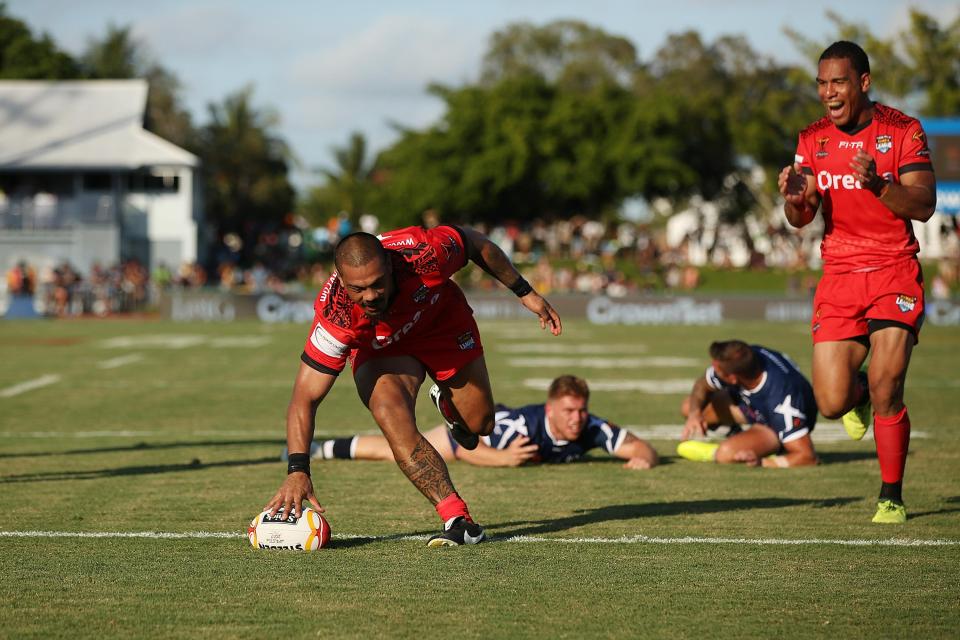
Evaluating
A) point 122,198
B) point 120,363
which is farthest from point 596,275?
point 120,363

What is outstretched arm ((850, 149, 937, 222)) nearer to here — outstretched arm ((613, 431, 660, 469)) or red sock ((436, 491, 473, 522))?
red sock ((436, 491, 473, 522))

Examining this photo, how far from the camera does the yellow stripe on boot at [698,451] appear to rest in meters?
9.41

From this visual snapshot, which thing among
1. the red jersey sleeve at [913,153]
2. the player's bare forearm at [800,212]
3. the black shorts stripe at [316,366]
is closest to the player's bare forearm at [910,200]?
the red jersey sleeve at [913,153]

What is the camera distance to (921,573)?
554 cm

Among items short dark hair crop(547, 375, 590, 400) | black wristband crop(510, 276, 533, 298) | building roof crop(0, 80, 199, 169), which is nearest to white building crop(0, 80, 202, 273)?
building roof crop(0, 80, 199, 169)

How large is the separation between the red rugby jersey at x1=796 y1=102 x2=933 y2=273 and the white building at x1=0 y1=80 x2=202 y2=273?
4594 cm

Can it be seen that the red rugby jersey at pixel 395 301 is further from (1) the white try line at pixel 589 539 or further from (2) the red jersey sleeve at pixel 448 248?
(1) the white try line at pixel 589 539

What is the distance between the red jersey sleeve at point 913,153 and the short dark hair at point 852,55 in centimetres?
41

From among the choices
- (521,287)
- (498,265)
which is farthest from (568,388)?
(498,265)

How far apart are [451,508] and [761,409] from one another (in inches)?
148

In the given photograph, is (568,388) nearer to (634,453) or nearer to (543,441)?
(543,441)

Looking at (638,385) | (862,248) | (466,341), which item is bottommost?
(638,385)

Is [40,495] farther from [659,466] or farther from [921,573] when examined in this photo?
[921,573]

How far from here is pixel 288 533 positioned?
19.6 ft
